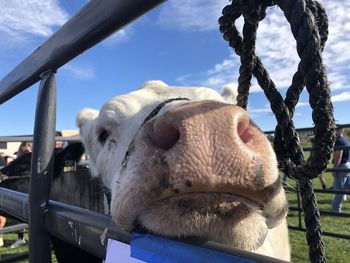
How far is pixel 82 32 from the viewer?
1218 millimetres

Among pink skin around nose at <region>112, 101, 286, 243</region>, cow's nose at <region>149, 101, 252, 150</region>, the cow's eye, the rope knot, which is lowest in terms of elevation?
pink skin around nose at <region>112, 101, 286, 243</region>

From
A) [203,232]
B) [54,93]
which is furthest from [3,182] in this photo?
[203,232]

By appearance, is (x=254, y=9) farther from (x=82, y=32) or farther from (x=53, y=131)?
(x=53, y=131)

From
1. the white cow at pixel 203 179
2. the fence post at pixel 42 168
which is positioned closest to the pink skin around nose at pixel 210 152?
the white cow at pixel 203 179

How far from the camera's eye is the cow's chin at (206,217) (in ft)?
3.09

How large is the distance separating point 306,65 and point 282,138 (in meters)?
0.30

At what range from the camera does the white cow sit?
0.92m

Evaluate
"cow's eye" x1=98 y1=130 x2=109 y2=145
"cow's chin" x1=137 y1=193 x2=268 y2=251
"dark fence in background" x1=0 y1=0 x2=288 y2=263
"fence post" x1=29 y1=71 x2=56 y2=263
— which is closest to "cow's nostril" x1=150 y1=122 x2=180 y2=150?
"cow's chin" x1=137 y1=193 x2=268 y2=251

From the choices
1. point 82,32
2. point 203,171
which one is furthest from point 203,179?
point 82,32

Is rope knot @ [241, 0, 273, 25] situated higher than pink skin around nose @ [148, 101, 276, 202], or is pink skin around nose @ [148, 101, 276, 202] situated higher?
rope knot @ [241, 0, 273, 25]

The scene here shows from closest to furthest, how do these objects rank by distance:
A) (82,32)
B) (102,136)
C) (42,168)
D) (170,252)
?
(170,252) → (82,32) → (42,168) → (102,136)

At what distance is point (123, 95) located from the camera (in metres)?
Result: 2.35

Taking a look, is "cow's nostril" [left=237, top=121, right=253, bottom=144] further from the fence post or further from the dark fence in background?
the fence post

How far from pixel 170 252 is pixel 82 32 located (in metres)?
0.72
